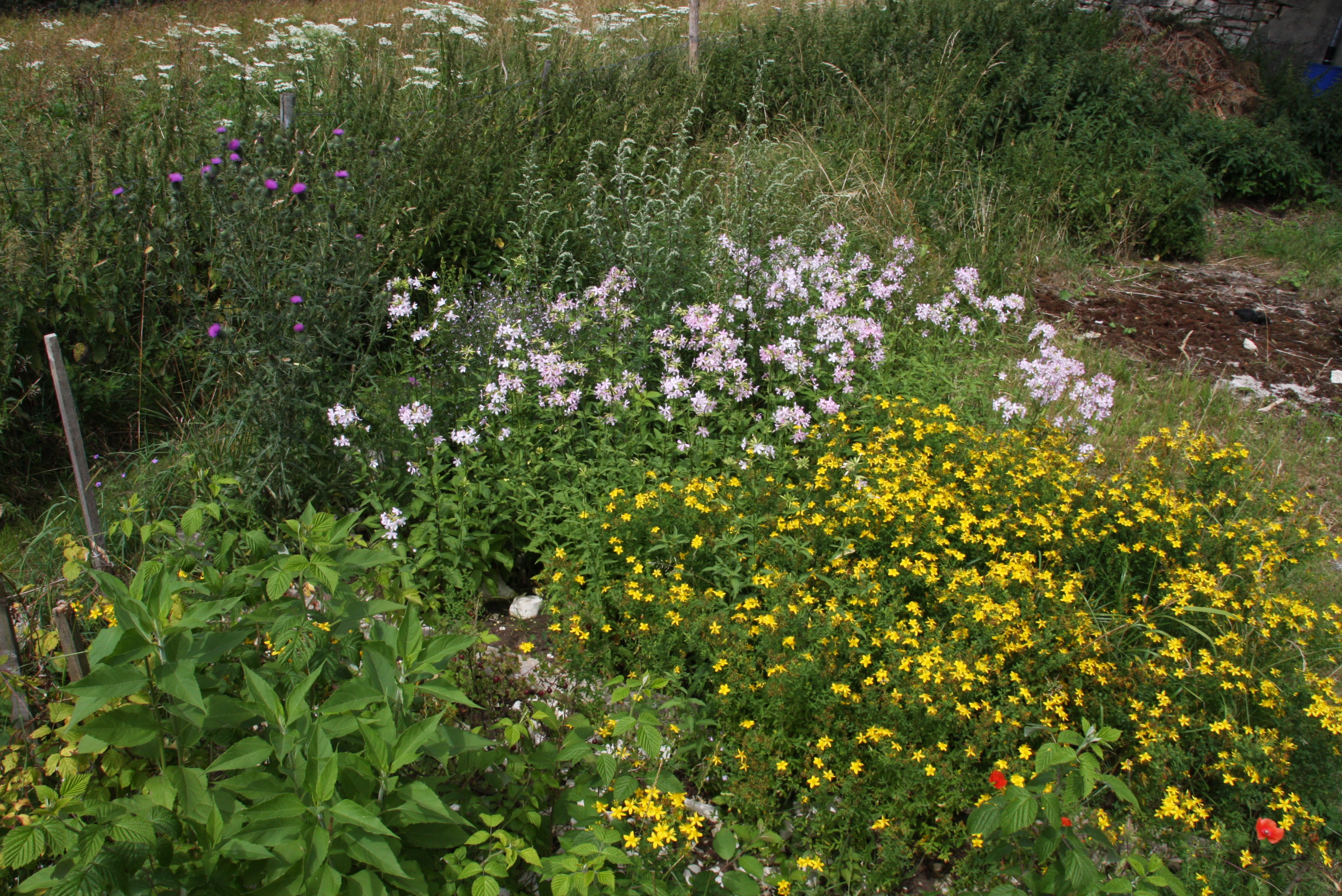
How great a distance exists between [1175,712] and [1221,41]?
1292 centimetres

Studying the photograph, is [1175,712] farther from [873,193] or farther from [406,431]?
[873,193]

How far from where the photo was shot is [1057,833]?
1727 mm

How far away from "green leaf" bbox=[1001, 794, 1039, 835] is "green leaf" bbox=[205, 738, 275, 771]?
1.50 m

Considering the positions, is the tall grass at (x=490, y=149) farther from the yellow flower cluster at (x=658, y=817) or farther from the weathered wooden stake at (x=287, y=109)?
the yellow flower cluster at (x=658, y=817)

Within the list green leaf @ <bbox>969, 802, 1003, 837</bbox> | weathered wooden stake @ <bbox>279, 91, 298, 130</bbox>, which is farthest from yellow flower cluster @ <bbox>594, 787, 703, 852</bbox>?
weathered wooden stake @ <bbox>279, 91, 298, 130</bbox>

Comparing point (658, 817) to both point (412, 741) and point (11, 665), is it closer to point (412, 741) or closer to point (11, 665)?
point (412, 741)

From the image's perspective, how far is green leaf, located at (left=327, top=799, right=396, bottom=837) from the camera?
1.39 m

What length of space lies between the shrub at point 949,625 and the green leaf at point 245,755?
116 centimetres

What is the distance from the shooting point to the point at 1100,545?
3.32 m

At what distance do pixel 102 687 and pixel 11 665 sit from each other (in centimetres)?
88

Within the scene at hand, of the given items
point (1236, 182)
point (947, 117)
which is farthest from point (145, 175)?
point (1236, 182)

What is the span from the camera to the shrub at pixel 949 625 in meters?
2.42

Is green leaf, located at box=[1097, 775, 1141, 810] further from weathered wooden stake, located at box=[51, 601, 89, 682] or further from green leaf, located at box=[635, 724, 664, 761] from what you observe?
weathered wooden stake, located at box=[51, 601, 89, 682]

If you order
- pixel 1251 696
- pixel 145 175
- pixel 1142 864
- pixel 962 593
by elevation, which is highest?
pixel 145 175
